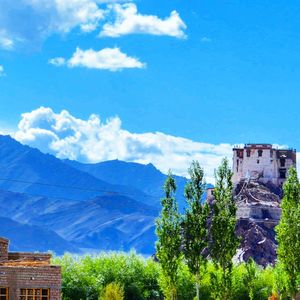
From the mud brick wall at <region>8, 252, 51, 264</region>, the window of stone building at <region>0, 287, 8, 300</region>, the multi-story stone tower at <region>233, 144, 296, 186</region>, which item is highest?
the multi-story stone tower at <region>233, 144, 296, 186</region>

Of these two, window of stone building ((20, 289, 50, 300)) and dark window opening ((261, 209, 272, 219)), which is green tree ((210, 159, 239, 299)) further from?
dark window opening ((261, 209, 272, 219))

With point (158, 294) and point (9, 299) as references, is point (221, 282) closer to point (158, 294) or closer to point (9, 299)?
point (9, 299)

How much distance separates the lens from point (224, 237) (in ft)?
208

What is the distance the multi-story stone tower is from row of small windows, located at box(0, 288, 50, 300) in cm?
14970

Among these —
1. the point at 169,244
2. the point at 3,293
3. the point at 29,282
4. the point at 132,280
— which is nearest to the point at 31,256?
the point at 29,282

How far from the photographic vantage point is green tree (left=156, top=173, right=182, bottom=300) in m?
63.6

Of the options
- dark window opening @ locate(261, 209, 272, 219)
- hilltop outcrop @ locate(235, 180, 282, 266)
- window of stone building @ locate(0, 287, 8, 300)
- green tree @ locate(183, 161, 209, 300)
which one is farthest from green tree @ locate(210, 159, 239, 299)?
dark window opening @ locate(261, 209, 272, 219)

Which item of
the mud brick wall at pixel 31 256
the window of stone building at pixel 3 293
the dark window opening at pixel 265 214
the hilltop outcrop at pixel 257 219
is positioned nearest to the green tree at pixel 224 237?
the mud brick wall at pixel 31 256

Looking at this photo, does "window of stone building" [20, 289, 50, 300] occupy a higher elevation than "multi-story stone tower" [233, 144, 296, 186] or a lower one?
lower

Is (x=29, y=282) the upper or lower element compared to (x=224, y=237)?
lower

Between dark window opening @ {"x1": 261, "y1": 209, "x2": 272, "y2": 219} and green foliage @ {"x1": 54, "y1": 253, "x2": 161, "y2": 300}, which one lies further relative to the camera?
dark window opening @ {"x1": 261, "y1": 209, "x2": 272, "y2": 219}

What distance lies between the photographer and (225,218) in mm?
63406

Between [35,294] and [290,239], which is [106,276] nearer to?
[290,239]

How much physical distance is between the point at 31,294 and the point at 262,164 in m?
152
